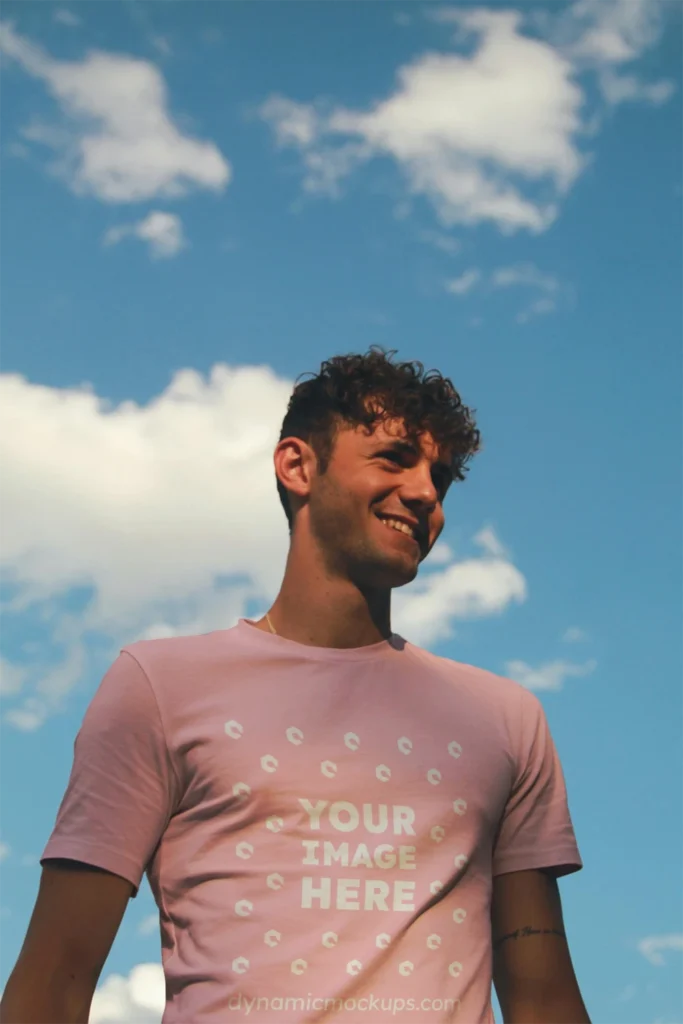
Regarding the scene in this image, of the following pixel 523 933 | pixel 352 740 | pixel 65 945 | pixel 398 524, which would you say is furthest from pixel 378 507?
pixel 65 945

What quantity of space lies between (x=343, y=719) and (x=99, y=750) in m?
0.66

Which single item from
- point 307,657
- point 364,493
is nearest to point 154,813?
point 307,657

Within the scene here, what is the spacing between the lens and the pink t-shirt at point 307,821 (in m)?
3.09

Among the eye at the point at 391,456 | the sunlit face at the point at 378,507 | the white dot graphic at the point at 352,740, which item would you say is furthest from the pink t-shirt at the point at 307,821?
the eye at the point at 391,456

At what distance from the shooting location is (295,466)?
4070 mm

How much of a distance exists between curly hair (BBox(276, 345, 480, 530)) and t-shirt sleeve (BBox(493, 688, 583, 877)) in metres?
0.93

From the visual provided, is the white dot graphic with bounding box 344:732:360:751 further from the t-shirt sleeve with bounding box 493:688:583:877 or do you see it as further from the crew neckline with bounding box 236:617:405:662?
the t-shirt sleeve with bounding box 493:688:583:877

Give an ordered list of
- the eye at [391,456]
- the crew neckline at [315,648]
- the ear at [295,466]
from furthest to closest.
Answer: the ear at [295,466]
the eye at [391,456]
the crew neckline at [315,648]

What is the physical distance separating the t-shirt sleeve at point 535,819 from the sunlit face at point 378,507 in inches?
24.3

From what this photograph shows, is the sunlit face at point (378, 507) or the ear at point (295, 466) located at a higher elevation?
the ear at point (295, 466)

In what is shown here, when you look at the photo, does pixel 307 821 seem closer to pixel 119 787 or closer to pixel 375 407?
pixel 119 787

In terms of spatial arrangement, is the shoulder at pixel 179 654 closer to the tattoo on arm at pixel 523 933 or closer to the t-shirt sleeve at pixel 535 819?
the t-shirt sleeve at pixel 535 819

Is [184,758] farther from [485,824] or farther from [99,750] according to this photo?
[485,824]

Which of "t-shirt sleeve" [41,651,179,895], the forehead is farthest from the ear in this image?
"t-shirt sleeve" [41,651,179,895]
